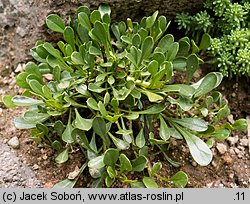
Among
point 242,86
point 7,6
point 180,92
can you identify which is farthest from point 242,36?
point 7,6

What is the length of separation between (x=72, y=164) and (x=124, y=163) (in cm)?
31

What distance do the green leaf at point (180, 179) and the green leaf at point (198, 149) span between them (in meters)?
0.08

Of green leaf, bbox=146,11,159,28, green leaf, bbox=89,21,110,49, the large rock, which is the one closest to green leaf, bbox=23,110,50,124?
green leaf, bbox=89,21,110,49

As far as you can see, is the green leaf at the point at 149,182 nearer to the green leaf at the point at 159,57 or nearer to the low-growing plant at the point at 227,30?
the green leaf at the point at 159,57

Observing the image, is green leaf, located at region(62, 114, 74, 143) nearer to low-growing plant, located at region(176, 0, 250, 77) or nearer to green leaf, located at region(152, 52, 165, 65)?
green leaf, located at region(152, 52, 165, 65)

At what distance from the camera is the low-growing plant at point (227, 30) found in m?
2.61

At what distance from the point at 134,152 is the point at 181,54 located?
53cm

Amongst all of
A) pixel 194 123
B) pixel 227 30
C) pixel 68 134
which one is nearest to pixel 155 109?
pixel 194 123

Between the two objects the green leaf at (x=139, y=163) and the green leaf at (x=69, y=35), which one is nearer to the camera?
the green leaf at (x=139, y=163)

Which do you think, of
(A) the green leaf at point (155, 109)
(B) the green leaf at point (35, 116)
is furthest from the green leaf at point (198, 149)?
(B) the green leaf at point (35, 116)

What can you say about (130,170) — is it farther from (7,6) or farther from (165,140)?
(7,6)

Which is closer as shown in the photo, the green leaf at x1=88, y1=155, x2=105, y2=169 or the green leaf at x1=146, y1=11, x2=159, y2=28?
the green leaf at x1=88, y1=155, x2=105, y2=169

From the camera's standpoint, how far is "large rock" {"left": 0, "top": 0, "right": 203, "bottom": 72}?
2705 millimetres

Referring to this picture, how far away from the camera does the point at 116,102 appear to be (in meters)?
2.31
